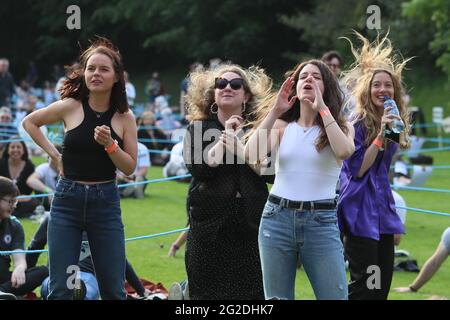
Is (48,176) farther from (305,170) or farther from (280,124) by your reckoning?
(305,170)

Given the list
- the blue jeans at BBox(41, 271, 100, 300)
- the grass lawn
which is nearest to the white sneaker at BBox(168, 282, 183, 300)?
the blue jeans at BBox(41, 271, 100, 300)

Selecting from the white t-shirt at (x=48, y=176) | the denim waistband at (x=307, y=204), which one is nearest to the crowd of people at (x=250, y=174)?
the denim waistband at (x=307, y=204)

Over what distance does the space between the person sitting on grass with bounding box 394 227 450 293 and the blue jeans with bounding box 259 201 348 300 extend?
10.7ft

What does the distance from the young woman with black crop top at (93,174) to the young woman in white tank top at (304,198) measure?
3.15 feet

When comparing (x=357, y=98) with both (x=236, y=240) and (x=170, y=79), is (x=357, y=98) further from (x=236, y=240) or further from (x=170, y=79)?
(x=170, y=79)

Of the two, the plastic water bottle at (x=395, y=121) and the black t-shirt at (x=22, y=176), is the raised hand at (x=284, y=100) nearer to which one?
the plastic water bottle at (x=395, y=121)

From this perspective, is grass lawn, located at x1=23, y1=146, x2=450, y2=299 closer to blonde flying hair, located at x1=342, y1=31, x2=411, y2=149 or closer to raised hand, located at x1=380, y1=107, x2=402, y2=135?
blonde flying hair, located at x1=342, y1=31, x2=411, y2=149

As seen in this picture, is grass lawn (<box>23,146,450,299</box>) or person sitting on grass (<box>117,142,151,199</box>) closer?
grass lawn (<box>23,146,450,299</box>)

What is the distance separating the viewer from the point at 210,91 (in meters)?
6.96

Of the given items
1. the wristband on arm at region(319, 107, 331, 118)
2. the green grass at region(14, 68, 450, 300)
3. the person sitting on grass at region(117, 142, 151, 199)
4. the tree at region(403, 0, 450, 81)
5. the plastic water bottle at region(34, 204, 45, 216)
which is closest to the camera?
the wristband on arm at region(319, 107, 331, 118)

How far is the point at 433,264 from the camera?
29.5ft

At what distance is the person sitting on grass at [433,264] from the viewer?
8.90 meters

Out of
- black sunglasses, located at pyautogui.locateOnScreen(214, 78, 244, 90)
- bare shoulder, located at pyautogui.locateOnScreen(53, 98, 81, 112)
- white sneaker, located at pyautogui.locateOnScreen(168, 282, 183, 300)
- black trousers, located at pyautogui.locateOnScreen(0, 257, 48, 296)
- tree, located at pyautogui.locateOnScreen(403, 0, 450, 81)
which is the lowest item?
black trousers, located at pyautogui.locateOnScreen(0, 257, 48, 296)

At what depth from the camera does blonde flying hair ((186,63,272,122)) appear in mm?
6891
